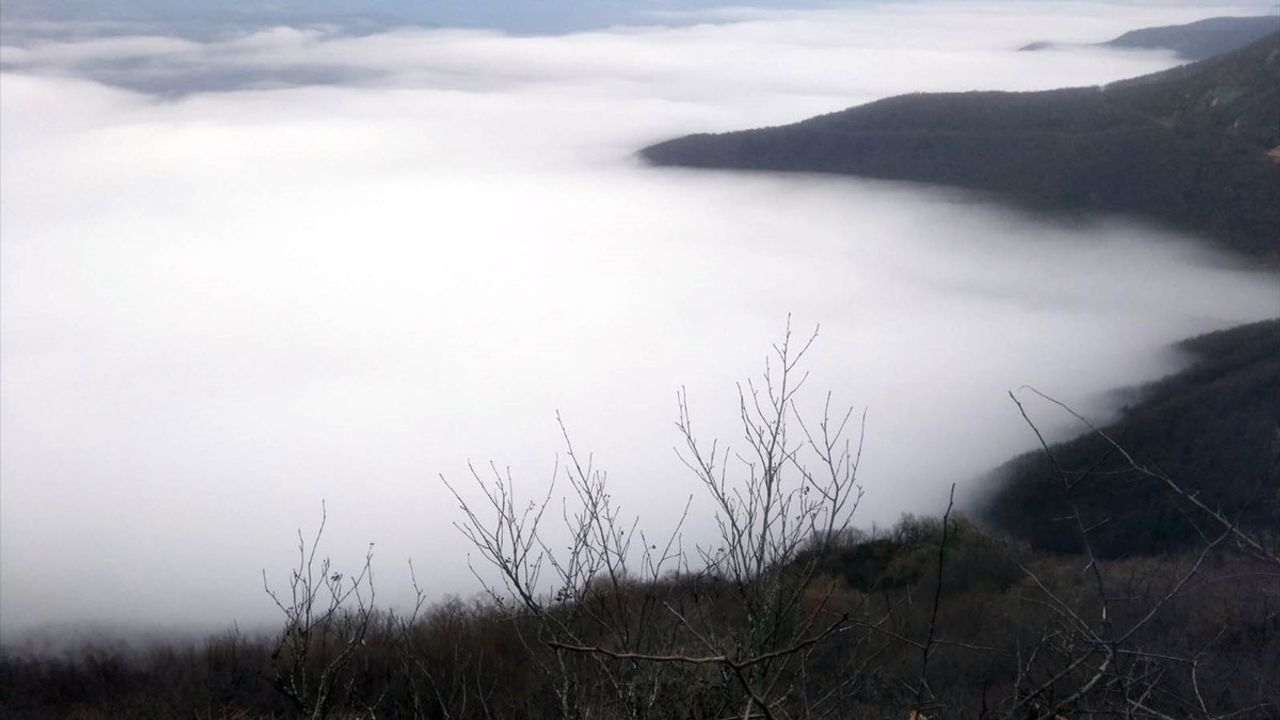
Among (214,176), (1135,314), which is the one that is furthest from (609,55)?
(1135,314)

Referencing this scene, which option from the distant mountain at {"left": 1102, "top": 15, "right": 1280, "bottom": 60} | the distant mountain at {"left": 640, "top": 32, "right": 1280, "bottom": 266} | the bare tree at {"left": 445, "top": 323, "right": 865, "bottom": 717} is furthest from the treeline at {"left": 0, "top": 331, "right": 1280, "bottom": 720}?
the distant mountain at {"left": 1102, "top": 15, "right": 1280, "bottom": 60}

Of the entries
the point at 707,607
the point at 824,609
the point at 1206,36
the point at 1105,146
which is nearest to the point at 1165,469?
the point at 824,609

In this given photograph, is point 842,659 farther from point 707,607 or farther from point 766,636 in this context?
point 766,636

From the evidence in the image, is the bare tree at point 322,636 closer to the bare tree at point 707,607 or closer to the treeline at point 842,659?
the treeline at point 842,659

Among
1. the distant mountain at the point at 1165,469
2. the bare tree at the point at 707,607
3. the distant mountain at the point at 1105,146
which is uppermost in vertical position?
the distant mountain at the point at 1105,146

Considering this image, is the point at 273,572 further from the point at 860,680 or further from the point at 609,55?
the point at 609,55

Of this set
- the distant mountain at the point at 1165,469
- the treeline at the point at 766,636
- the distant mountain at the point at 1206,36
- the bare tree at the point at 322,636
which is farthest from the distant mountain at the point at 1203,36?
the bare tree at the point at 322,636
